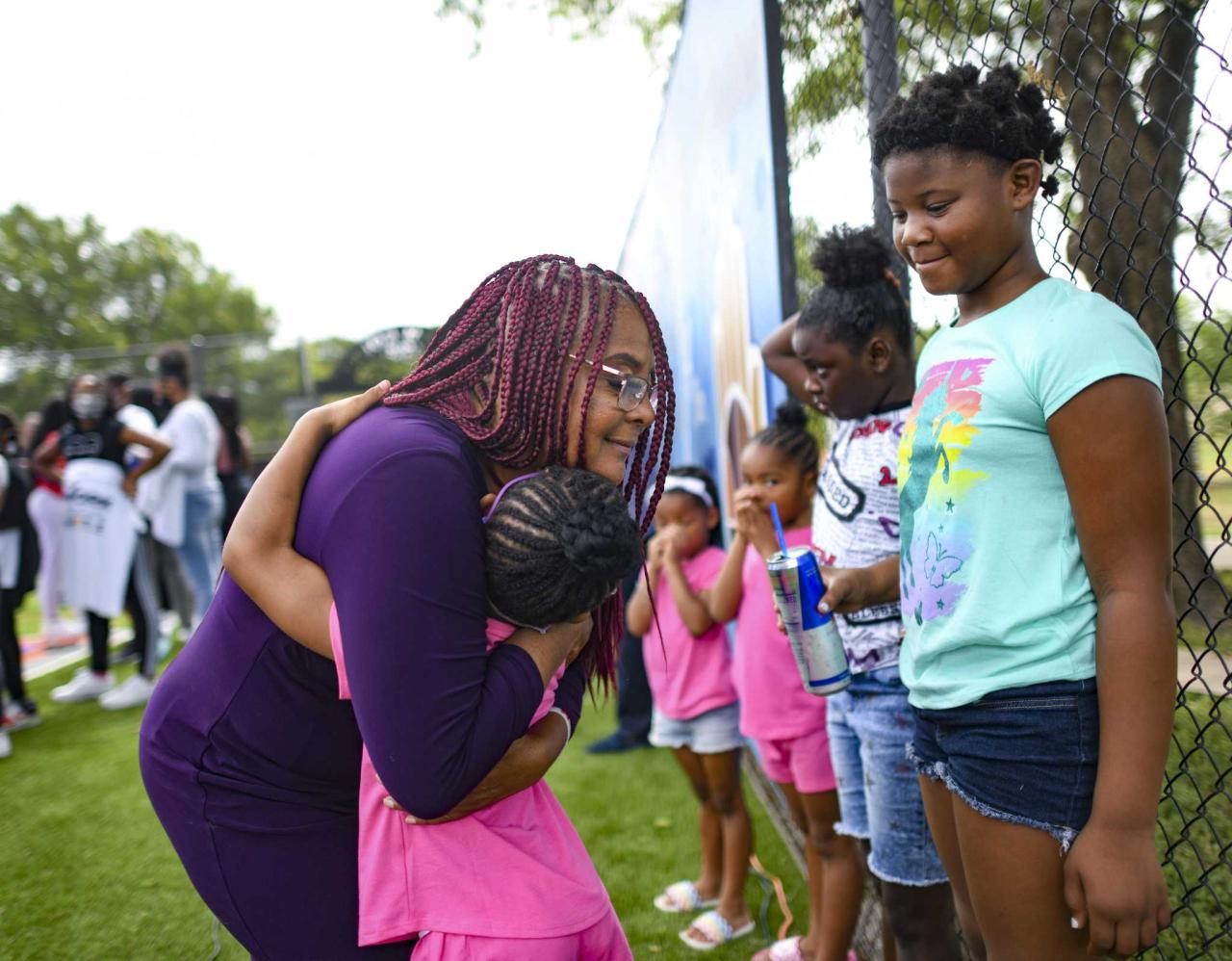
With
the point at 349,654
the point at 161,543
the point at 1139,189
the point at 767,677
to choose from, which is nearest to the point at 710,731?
the point at 767,677

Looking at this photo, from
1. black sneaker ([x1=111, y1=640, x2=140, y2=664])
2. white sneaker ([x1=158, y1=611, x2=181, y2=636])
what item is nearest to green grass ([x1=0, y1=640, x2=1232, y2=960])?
black sneaker ([x1=111, y1=640, x2=140, y2=664])

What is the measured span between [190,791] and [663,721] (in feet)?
7.71

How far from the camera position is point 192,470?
7.27 metres

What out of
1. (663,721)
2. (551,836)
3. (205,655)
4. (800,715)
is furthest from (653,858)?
(205,655)

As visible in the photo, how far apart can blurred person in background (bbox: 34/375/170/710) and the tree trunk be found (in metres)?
6.21

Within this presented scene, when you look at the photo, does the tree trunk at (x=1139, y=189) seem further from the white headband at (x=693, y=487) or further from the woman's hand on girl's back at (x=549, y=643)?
the white headband at (x=693, y=487)

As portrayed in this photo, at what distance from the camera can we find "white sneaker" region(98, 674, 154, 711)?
662 cm

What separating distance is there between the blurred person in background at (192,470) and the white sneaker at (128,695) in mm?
825

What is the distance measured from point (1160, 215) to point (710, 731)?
245cm

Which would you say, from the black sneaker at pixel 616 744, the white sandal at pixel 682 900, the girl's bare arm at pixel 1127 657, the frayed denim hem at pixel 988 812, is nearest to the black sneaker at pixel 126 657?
the black sneaker at pixel 616 744

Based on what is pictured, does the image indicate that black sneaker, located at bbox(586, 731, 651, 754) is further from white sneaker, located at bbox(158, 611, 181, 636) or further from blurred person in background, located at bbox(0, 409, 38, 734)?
white sneaker, located at bbox(158, 611, 181, 636)

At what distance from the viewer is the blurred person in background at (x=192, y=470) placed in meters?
7.24

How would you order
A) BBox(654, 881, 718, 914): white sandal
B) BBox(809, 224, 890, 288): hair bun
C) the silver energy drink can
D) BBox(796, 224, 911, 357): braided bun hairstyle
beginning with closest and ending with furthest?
the silver energy drink can < BBox(796, 224, 911, 357): braided bun hairstyle < BBox(809, 224, 890, 288): hair bun < BBox(654, 881, 718, 914): white sandal

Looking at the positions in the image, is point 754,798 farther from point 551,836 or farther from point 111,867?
point 551,836
